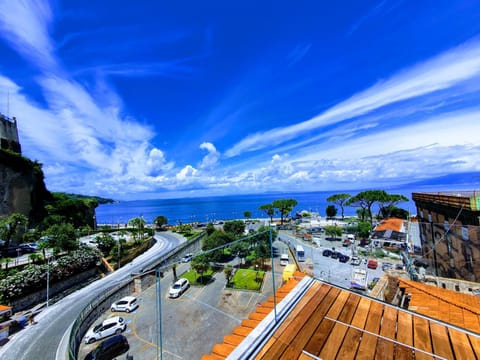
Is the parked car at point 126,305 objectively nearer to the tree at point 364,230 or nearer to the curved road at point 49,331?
the curved road at point 49,331

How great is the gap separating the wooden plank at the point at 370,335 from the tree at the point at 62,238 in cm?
2459

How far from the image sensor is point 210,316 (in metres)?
4.71

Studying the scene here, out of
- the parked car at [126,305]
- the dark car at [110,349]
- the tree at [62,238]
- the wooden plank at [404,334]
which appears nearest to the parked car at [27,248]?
the tree at [62,238]

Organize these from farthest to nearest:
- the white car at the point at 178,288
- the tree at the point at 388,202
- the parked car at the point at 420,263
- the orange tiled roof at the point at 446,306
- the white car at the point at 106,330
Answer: the tree at the point at 388,202, the white car at the point at 106,330, the parked car at the point at 420,263, the white car at the point at 178,288, the orange tiled roof at the point at 446,306

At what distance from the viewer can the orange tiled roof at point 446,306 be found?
2.69 m

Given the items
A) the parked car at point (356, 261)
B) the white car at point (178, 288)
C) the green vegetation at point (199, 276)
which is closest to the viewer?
the green vegetation at point (199, 276)

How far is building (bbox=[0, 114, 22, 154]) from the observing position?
28683 millimetres

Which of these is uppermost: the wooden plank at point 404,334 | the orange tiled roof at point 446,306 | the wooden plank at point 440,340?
the wooden plank at point 404,334

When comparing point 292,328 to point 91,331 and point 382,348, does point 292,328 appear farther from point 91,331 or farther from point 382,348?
point 91,331

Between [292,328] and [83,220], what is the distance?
50.1 metres

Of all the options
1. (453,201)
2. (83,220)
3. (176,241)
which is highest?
(453,201)

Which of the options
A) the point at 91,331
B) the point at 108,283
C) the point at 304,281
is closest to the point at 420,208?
the point at 304,281

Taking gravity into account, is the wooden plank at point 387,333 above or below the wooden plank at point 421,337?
above

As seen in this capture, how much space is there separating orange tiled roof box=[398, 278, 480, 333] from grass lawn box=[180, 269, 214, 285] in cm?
402
